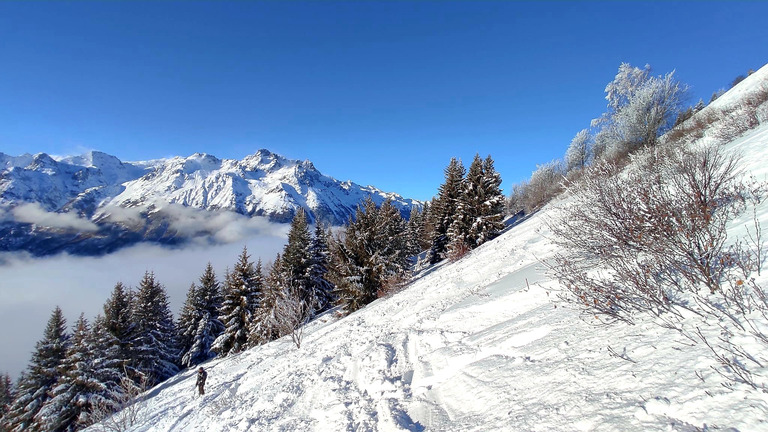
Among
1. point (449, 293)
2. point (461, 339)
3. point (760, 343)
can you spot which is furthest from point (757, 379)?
point (449, 293)

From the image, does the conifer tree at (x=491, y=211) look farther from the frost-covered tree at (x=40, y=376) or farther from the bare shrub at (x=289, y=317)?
the frost-covered tree at (x=40, y=376)

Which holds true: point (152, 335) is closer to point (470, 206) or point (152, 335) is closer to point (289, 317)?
point (289, 317)

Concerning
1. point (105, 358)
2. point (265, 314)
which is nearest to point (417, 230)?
point (265, 314)

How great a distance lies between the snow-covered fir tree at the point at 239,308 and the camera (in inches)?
1077

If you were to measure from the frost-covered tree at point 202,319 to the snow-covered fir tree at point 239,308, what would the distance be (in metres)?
4.30

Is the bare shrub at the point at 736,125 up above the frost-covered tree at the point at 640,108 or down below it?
below

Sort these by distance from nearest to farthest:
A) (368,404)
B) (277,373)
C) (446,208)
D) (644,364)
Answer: (644,364)
(368,404)
(277,373)
(446,208)

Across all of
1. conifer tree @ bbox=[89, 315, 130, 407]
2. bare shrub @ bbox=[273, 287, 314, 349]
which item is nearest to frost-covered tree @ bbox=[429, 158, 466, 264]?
bare shrub @ bbox=[273, 287, 314, 349]

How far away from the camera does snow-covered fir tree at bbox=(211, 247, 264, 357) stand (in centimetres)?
2734

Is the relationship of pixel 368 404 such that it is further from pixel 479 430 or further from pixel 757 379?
pixel 757 379

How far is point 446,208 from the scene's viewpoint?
32188 millimetres

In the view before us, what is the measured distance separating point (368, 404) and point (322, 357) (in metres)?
4.63

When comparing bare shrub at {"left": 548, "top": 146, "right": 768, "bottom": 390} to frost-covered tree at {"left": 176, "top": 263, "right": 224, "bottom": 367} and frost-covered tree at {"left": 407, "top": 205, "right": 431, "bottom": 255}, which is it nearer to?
frost-covered tree at {"left": 407, "top": 205, "right": 431, "bottom": 255}

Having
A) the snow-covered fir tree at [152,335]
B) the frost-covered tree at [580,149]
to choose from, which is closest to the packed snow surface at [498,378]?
the snow-covered fir tree at [152,335]
